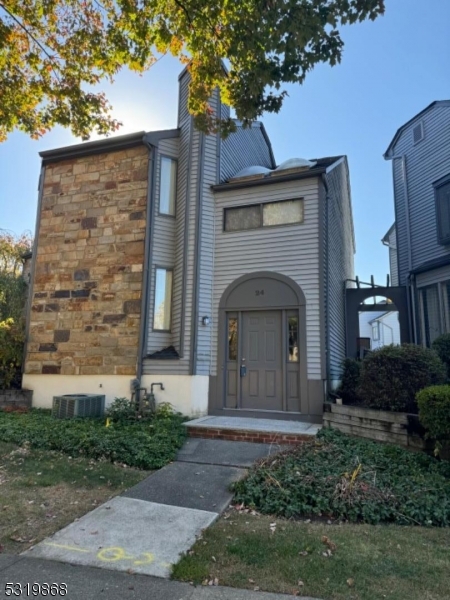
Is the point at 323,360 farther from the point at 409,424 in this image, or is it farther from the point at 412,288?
the point at 412,288

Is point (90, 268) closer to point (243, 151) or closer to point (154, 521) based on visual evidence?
point (243, 151)

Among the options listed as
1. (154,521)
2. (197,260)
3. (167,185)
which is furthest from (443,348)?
(167,185)

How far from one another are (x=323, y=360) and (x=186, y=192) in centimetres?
487

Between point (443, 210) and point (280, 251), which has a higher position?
point (443, 210)

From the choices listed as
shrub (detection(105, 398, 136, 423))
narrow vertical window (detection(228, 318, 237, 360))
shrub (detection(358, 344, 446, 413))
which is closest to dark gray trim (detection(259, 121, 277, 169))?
narrow vertical window (detection(228, 318, 237, 360))

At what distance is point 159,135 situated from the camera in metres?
9.73

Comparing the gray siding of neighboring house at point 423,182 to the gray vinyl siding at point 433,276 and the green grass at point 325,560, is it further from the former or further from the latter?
the green grass at point 325,560

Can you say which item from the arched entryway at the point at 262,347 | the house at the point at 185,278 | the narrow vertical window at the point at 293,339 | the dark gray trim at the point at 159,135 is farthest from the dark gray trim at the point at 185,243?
the narrow vertical window at the point at 293,339

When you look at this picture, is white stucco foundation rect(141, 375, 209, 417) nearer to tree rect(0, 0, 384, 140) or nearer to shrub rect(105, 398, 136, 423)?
shrub rect(105, 398, 136, 423)

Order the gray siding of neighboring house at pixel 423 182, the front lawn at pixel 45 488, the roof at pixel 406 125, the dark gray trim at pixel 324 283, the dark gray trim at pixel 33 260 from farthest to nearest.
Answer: the roof at pixel 406 125, the gray siding of neighboring house at pixel 423 182, the dark gray trim at pixel 33 260, the dark gray trim at pixel 324 283, the front lawn at pixel 45 488

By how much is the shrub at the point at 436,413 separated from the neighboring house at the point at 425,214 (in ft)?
19.4

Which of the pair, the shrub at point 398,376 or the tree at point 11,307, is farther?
the tree at point 11,307

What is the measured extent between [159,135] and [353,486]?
860cm

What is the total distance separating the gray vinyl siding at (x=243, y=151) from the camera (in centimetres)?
1009
